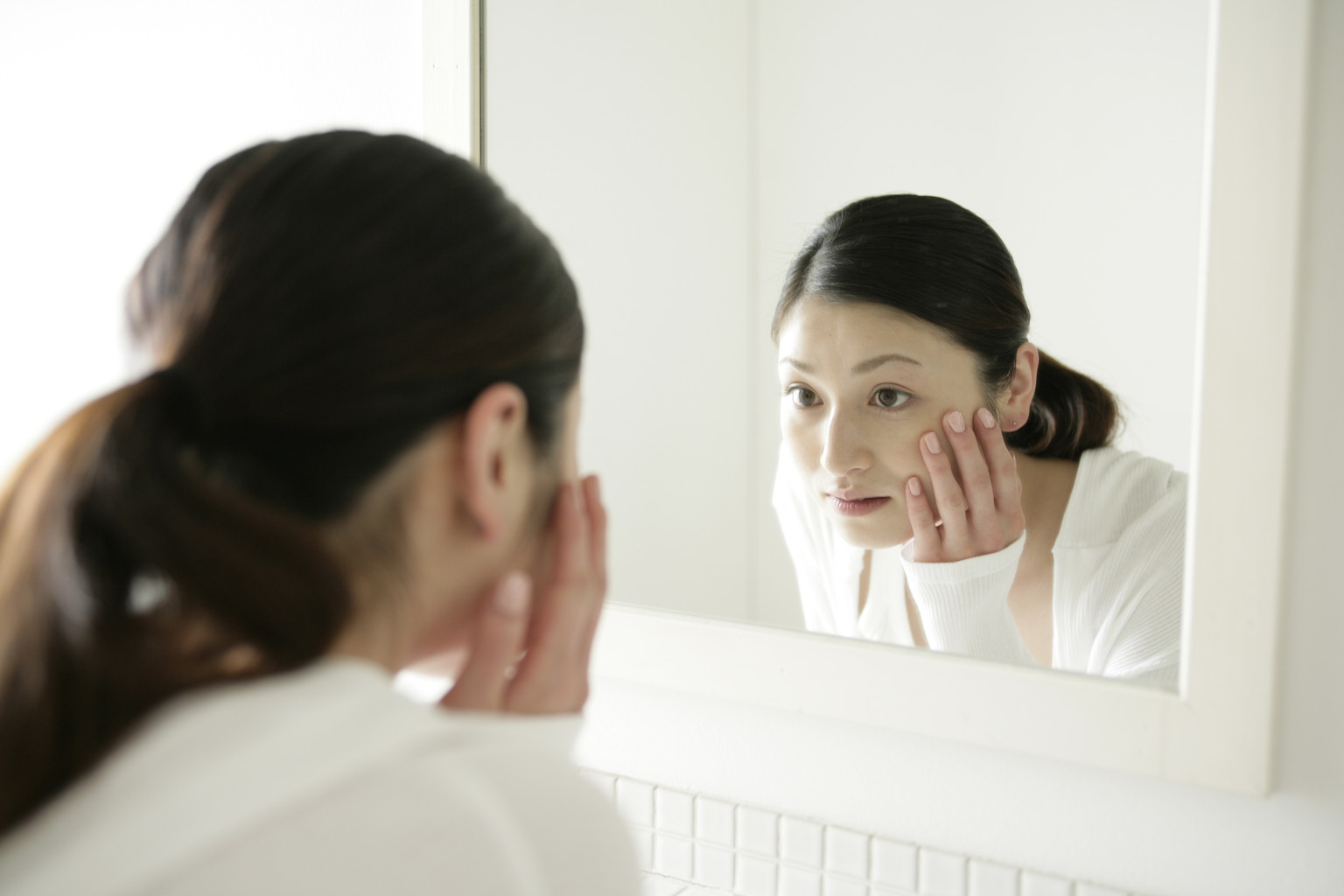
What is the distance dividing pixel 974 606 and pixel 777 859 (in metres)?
0.27

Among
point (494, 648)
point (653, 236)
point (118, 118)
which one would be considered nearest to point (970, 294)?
point (653, 236)

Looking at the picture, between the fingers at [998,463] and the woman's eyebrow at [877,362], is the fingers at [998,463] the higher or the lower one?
the lower one

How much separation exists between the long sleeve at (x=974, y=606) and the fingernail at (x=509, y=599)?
0.31 m

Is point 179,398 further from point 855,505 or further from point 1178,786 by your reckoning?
point 1178,786

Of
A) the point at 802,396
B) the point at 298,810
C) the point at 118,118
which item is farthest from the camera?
the point at 118,118

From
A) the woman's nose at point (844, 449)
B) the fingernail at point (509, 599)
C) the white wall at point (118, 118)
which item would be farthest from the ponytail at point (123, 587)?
the white wall at point (118, 118)

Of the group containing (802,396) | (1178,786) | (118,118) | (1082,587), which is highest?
(118,118)

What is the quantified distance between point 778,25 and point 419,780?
1.98 feet

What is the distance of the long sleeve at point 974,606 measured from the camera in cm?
66

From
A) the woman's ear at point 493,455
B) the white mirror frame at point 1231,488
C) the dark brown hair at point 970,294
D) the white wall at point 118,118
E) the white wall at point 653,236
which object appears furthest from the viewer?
the white wall at point 118,118

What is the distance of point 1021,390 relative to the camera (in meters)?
0.66

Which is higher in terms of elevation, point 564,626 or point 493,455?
point 493,455

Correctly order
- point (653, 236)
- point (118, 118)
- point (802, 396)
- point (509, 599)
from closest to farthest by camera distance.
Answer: point (509, 599)
point (802, 396)
point (653, 236)
point (118, 118)

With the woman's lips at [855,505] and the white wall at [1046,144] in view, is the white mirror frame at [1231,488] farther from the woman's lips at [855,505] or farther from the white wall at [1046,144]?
the woman's lips at [855,505]
